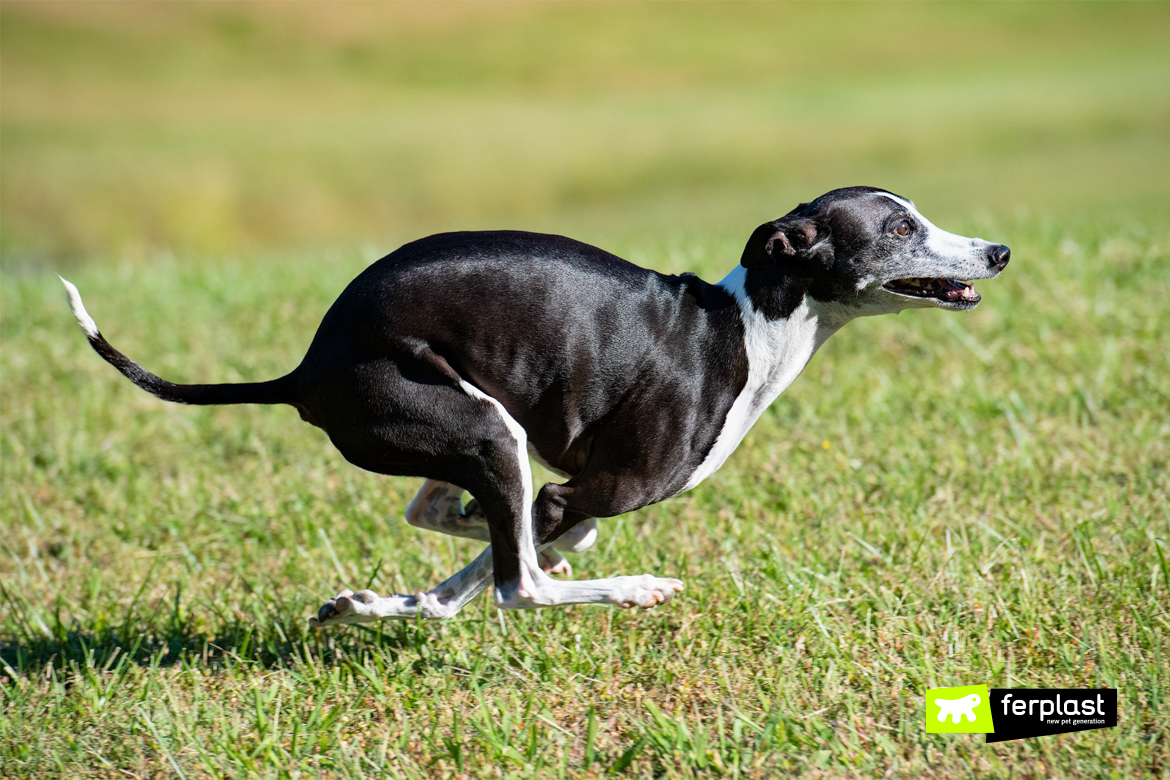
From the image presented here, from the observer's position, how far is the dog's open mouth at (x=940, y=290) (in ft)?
11.4

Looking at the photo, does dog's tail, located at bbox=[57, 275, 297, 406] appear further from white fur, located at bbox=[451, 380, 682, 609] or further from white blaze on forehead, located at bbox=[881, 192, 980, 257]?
white blaze on forehead, located at bbox=[881, 192, 980, 257]

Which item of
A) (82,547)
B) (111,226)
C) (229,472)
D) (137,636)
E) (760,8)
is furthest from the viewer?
(760,8)

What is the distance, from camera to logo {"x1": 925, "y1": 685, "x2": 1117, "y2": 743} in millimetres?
3246

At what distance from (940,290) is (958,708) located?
46.7 inches

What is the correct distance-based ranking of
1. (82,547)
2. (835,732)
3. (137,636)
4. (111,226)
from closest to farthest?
1. (835,732)
2. (137,636)
3. (82,547)
4. (111,226)

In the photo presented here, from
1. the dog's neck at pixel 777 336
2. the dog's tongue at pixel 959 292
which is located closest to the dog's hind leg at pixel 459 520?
the dog's neck at pixel 777 336

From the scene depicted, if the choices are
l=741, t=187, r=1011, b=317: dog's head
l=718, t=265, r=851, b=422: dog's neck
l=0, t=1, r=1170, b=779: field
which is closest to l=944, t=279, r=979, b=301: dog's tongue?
l=741, t=187, r=1011, b=317: dog's head

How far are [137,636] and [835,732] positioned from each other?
2.38 m

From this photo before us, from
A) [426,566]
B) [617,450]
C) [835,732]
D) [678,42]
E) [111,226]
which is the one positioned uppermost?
[678,42]

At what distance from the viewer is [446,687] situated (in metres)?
3.62

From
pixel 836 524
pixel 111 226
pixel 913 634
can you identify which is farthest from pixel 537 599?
pixel 111 226

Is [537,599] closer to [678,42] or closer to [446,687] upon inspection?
[446,687]

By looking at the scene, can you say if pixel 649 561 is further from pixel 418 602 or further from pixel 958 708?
pixel 958 708

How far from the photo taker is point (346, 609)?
3.59 meters
